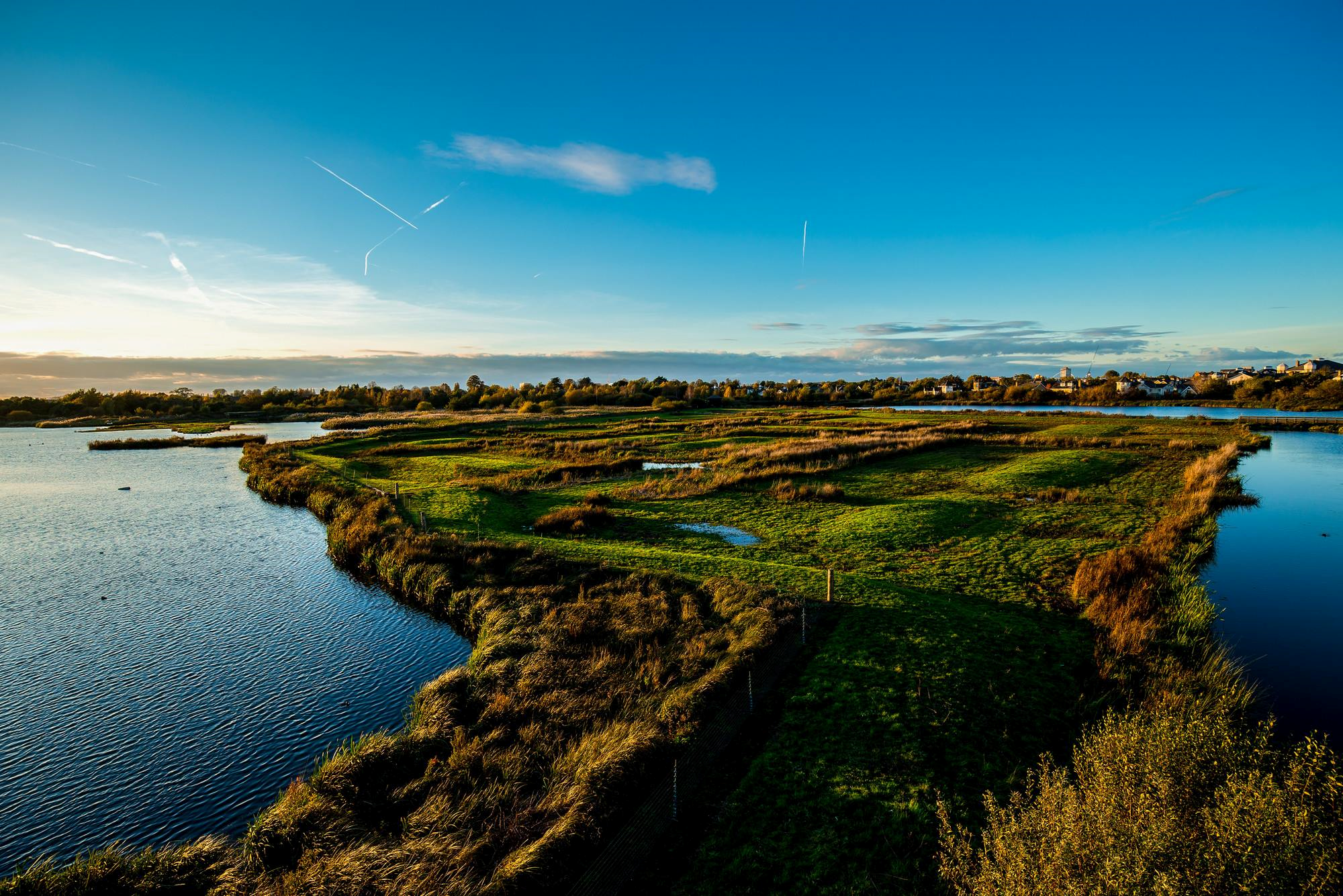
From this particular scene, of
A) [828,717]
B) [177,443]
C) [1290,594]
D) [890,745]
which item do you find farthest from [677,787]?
[177,443]

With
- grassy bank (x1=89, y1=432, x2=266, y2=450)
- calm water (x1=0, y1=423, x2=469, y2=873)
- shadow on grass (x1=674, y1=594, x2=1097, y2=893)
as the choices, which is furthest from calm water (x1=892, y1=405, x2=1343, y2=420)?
grassy bank (x1=89, y1=432, x2=266, y2=450)

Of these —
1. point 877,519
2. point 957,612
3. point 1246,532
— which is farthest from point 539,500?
point 1246,532

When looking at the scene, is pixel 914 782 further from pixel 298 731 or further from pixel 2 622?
pixel 2 622

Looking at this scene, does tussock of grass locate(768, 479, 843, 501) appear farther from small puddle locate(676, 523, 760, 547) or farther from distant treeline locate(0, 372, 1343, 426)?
distant treeline locate(0, 372, 1343, 426)

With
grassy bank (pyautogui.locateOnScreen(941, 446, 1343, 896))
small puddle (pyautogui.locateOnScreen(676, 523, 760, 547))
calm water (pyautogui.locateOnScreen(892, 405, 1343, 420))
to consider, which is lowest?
small puddle (pyautogui.locateOnScreen(676, 523, 760, 547))

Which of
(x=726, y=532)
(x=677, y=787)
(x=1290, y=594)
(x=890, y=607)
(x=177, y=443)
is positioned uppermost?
(x=177, y=443)

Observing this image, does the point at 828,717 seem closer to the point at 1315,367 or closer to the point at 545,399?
the point at 545,399
